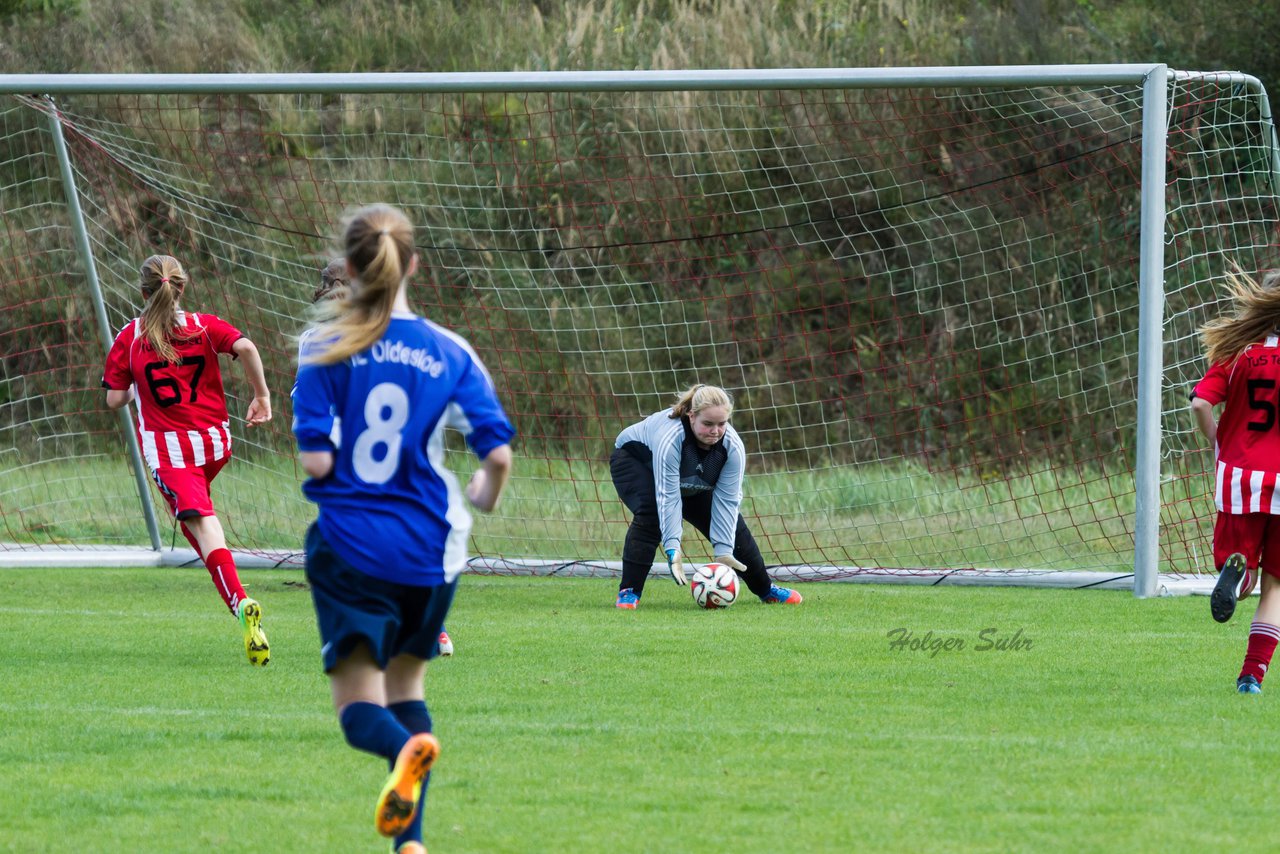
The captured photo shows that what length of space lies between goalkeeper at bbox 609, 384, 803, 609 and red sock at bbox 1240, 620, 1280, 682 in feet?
10.6

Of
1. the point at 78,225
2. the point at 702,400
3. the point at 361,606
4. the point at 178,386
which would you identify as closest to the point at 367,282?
the point at 361,606

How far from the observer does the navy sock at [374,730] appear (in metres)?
3.52

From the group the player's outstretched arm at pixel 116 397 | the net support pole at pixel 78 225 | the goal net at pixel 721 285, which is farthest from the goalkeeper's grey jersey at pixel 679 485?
the net support pole at pixel 78 225

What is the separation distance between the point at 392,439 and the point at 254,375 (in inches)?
161

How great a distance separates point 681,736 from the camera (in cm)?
505

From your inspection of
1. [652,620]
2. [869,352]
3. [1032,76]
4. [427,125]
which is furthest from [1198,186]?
[427,125]

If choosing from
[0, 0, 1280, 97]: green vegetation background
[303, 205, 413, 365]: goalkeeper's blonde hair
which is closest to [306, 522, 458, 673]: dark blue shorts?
[303, 205, 413, 365]: goalkeeper's blonde hair

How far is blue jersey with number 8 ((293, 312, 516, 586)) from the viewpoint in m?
3.57

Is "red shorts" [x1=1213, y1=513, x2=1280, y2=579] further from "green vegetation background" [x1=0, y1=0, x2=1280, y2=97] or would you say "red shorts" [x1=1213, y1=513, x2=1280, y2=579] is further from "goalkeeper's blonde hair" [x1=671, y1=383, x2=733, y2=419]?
"green vegetation background" [x1=0, y1=0, x2=1280, y2=97]

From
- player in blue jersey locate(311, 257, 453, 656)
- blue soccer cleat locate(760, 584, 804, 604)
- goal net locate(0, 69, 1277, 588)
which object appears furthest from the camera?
goal net locate(0, 69, 1277, 588)

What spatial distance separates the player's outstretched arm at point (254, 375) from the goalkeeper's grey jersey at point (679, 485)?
83.7 inches

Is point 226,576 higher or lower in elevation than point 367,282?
lower

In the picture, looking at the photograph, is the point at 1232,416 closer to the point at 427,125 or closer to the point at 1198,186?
the point at 1198,186

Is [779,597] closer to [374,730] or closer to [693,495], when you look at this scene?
[693,495]
